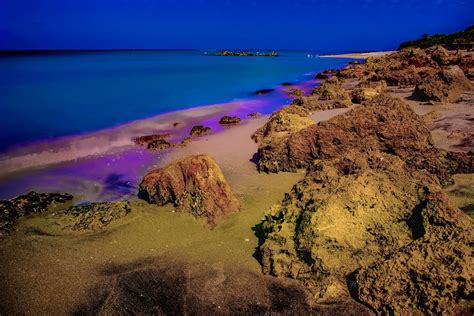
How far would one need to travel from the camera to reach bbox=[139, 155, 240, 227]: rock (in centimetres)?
557

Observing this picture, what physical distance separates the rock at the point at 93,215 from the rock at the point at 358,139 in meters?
3.00

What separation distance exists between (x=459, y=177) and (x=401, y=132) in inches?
51.5

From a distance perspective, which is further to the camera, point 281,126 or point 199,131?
point 199,131

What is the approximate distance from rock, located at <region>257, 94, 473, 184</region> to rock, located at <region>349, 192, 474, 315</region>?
10.6 feet

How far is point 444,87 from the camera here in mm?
12672

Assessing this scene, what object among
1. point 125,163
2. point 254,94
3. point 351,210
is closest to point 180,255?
point 351,210

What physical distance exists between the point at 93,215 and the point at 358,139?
16.8ft

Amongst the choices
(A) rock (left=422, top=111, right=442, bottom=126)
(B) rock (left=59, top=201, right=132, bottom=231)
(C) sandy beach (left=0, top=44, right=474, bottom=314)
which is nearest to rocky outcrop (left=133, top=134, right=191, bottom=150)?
(C) sandy beach (left=0, top=44, right=474, bottom=314)

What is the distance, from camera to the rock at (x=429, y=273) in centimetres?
313

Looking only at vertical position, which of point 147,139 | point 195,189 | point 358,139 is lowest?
point 147,139

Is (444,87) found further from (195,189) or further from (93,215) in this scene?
(93,215)

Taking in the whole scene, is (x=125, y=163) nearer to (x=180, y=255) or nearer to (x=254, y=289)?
(x=180, y=255)

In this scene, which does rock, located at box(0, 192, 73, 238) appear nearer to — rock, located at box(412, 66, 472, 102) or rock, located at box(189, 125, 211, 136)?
rock, located at box(189, 125, 211, 136)

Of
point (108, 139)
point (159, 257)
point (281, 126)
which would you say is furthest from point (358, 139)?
point (108, 139)
